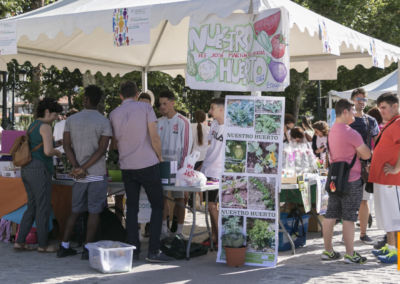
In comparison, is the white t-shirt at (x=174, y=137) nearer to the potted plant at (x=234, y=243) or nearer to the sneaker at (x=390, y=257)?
the potted plant at (x=234, y=243)

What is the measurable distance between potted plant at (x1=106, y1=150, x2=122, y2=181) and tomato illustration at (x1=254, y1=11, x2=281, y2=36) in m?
2.12

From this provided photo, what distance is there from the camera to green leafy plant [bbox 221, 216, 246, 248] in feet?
18.1

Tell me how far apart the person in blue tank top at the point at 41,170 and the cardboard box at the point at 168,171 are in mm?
1188

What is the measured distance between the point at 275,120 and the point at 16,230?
364cm

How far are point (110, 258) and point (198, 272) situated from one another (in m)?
0.86

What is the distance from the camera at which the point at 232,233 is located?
562cm

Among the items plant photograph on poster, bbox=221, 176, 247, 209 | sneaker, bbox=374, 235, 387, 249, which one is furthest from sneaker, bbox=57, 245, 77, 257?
sneaker, bbox=374, 235, 387, 249

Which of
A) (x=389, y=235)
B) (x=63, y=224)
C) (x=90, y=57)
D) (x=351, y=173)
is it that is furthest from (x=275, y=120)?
(x=90, y=57)

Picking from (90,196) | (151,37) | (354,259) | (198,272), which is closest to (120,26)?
(90,196)

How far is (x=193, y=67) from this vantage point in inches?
224

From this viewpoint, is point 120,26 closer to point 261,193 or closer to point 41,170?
point 41,170

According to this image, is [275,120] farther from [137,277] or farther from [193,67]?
[137,277]

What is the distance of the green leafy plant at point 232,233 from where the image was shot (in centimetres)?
552

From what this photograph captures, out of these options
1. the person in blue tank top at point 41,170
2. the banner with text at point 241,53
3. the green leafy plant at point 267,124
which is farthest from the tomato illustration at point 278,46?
the person in blue tank top at point 41,170
